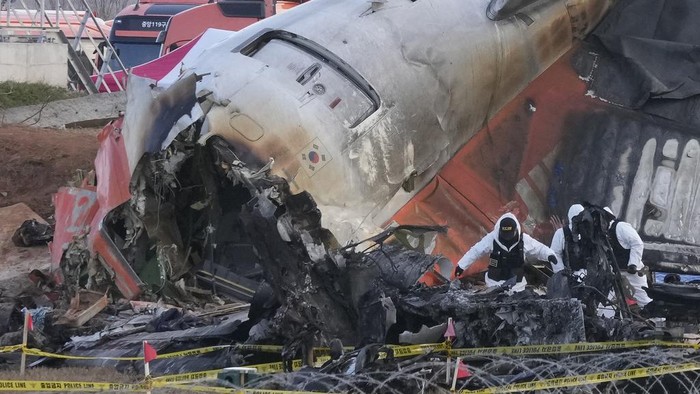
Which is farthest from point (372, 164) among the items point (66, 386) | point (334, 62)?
point (66, 386)

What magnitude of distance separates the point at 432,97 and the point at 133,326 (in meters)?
3.10

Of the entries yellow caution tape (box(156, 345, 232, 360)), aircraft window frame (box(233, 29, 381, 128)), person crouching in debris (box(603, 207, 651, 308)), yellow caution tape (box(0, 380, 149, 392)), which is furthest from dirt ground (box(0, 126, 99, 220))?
yellow caution tape (box(0, 380, 149, 392))

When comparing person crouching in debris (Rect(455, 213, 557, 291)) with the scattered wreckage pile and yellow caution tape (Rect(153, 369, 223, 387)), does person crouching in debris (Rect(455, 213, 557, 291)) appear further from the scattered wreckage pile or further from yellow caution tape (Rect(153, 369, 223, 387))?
yellow caution tape (Rect(153, 369, 223, 387))

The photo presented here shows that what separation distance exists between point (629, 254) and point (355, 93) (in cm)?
260

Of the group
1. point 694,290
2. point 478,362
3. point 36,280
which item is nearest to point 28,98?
point 36,280

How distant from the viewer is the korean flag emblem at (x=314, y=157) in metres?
9.35

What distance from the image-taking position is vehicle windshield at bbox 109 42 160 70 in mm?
22625

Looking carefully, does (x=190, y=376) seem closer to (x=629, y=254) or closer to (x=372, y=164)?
(x=372, y=164)

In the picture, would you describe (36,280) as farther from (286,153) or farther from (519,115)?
(519,115)

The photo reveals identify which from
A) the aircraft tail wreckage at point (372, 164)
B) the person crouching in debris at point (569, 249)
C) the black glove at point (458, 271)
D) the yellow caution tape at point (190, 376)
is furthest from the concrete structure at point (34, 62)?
the yellow caution tape at point (190, 376)

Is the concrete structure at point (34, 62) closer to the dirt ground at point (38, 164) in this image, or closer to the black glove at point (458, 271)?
the dirt ground at point (38, 164)

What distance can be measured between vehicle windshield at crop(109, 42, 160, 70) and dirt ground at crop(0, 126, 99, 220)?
20.3ft

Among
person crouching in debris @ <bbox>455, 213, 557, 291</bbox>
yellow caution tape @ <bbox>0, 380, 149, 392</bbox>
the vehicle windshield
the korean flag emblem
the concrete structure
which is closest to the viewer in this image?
yellow caution tape @ <bbox>0, 380, 149, 392</bbox>

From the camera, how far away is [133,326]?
9273 mm
